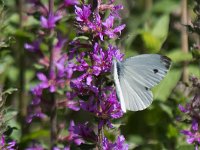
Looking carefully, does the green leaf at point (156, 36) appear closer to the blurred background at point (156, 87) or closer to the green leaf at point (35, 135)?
the blurred background at point (156, 87)

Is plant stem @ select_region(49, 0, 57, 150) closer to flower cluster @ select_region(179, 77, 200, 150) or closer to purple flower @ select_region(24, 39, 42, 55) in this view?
purple flower @ select_region(24, 39, 42, 55)

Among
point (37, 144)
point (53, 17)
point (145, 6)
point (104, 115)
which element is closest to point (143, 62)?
point (104, 115)

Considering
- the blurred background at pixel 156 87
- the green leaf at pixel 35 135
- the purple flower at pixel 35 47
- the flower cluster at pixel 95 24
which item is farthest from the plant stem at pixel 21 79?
the flower cluster at pixel 95 24

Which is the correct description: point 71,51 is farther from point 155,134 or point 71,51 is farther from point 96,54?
point 155,134

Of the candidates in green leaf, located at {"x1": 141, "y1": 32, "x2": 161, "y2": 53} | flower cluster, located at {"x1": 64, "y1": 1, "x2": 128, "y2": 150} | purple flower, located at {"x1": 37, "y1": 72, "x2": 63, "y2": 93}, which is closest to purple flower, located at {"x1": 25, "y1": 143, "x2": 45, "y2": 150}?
purple flower, located at {"x1": 37, "y1": 72, "x2": 63, "y2": 93}

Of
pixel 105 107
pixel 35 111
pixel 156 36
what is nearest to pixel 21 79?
pixel 35 111
